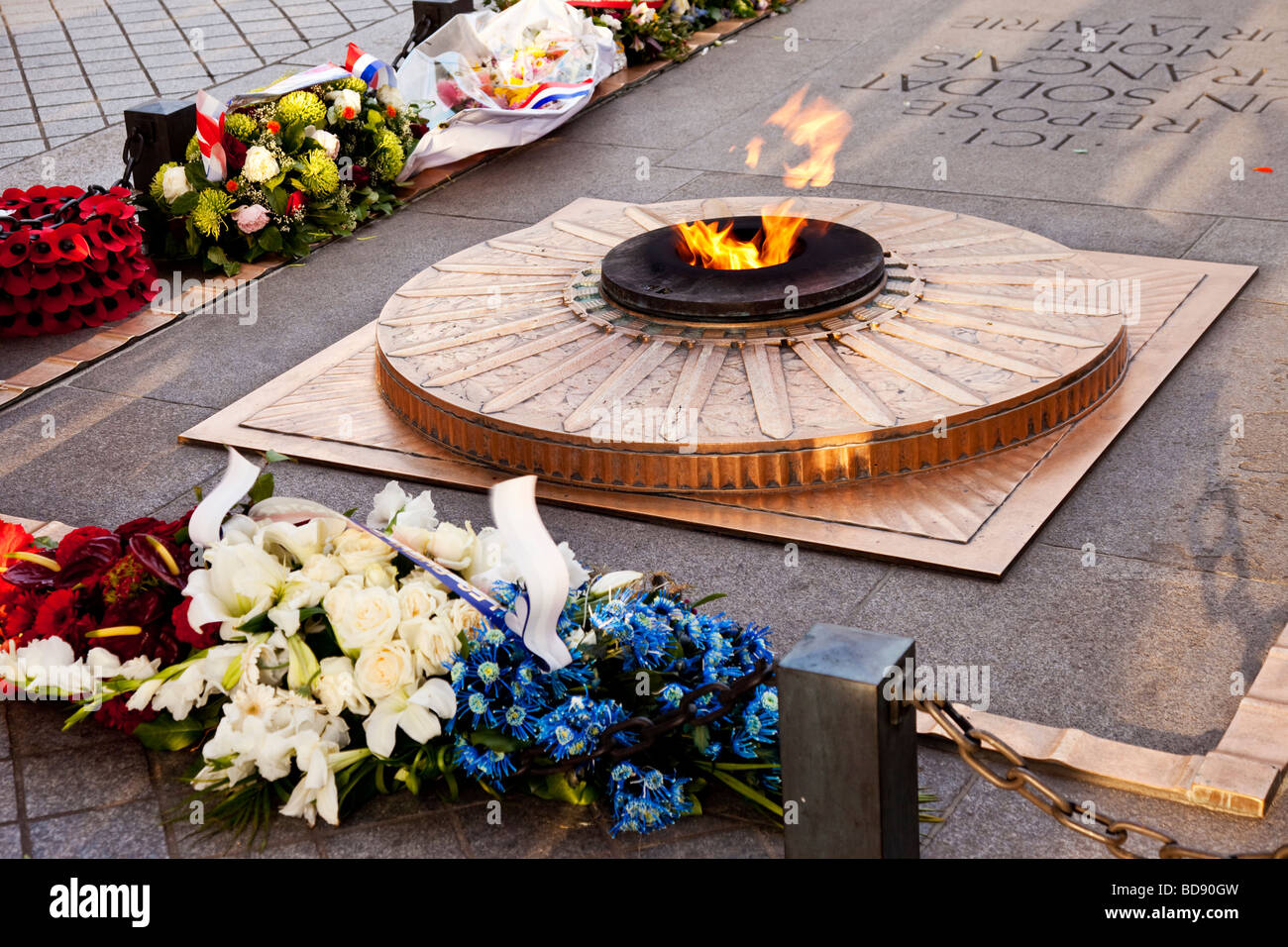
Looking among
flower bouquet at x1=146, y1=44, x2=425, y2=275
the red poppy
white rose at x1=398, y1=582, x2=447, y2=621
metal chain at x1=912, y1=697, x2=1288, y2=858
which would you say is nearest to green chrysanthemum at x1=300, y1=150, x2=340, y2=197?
flower bouquet at x1=146, y1=44, x2=425, y2=275

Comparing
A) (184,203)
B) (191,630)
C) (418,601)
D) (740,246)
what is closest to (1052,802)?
(418,601)

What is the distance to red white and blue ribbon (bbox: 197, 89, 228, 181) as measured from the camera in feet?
20.4

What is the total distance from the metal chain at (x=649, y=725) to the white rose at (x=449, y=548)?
0.52 metres

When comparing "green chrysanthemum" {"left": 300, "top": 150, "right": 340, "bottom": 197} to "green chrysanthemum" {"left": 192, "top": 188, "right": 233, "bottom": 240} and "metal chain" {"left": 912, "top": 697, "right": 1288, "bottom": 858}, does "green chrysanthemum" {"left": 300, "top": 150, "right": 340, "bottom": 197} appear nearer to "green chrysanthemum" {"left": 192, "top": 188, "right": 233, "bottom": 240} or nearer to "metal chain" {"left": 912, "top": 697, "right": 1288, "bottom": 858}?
"green chrysanthemum" {"left": 192, "top": 188, "right": 233, "bottom": 240}

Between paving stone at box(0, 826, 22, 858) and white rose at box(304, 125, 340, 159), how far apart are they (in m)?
4.24

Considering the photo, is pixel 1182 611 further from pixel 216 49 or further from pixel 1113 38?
pixel 216 49

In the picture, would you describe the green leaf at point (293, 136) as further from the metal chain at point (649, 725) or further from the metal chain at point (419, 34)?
the metal chain at point (649, 725)

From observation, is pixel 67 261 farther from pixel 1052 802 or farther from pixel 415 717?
pixel 1052 802

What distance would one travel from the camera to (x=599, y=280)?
524 centimetres

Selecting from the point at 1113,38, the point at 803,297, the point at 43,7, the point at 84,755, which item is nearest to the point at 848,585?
the point at 803,297

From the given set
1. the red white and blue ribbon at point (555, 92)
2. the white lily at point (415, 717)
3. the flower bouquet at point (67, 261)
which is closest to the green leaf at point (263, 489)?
the white lily at point (415, 717)

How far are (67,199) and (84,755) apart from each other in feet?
11.1

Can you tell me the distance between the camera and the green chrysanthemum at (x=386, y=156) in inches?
273

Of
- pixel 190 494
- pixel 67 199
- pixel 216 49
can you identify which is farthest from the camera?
pixel 216 49
